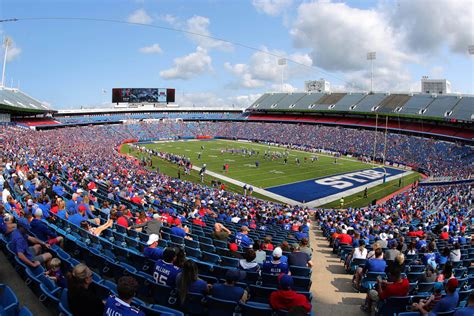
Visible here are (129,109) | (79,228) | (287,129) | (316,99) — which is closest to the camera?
(79,228)

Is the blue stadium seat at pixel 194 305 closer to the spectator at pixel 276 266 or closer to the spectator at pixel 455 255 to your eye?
the spectator at pixel 276 266

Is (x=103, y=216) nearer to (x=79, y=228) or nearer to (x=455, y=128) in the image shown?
(x=79, y=228)

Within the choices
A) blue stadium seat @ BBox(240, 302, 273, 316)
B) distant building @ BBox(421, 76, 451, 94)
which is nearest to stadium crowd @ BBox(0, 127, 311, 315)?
blue stadium seat @ BBox(240, 302, 273, 316)

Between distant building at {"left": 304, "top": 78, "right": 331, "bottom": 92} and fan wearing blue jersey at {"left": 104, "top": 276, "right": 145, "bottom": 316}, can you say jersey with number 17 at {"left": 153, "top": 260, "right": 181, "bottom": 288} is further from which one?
distant building at {"left": 304, "top": 78, "right": 331, "bottom": 92}

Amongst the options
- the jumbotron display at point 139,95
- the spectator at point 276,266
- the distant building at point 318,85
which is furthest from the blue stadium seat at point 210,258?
the distant building at point 318,85

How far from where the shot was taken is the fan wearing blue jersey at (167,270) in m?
5.59

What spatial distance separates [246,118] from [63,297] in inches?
3615

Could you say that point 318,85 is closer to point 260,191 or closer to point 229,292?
point 260,191

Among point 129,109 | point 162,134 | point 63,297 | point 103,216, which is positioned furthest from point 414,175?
point 129,109

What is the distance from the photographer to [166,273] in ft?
18.5

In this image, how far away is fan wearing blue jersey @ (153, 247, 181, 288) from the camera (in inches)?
220

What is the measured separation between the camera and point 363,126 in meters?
69.6

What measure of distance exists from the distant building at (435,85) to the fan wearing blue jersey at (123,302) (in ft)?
304

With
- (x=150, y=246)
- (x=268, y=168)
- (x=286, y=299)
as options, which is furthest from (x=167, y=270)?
(x=268, y=168)
